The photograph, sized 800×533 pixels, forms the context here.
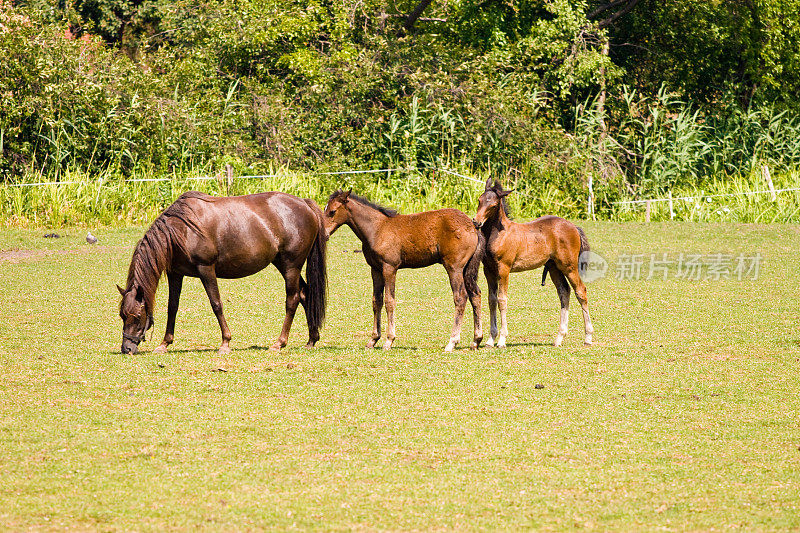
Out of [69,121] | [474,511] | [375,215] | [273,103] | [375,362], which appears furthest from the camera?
[273,103]

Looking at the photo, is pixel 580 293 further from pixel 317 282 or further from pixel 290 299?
pixel 290 299

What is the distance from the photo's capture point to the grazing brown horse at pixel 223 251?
9727 millimetres

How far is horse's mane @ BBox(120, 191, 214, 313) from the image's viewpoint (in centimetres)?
966

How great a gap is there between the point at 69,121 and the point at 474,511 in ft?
59.4

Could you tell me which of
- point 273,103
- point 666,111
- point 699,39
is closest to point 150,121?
point 273,103

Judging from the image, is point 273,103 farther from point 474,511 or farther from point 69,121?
point 474,511

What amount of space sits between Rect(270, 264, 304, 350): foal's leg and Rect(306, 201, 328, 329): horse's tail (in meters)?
0.13

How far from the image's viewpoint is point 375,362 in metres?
9.70

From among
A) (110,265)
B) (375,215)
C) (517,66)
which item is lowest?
(110,265)

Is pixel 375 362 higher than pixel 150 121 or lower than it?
lower

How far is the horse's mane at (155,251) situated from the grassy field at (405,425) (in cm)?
72
